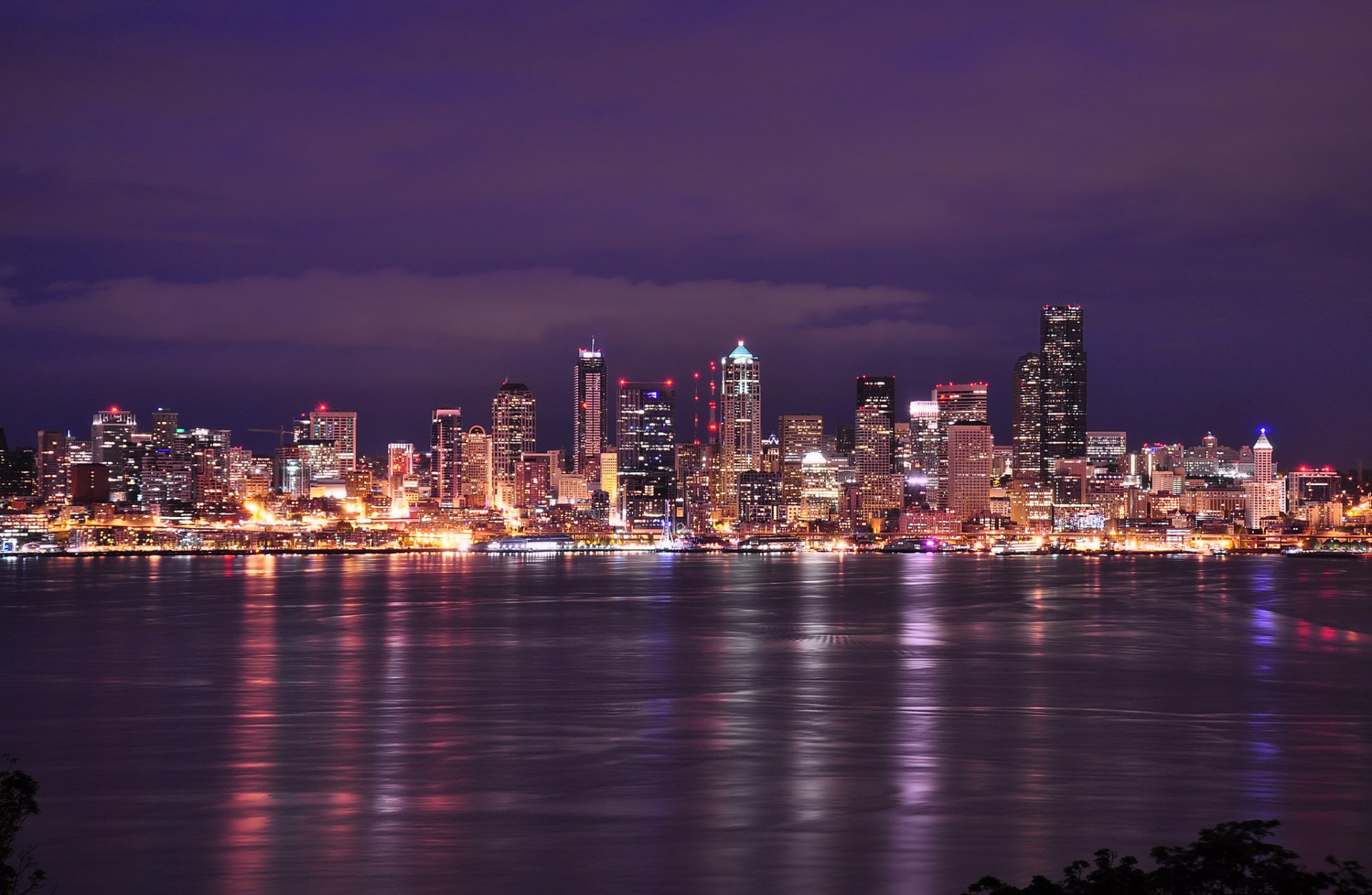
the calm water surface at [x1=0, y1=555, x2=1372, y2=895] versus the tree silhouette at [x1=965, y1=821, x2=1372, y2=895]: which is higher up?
the tree silhouette at [x1=965, y1=821, x2=1372, y2=895]

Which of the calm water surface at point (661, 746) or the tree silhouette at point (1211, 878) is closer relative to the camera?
the tree silhouette at point (1211, 878)

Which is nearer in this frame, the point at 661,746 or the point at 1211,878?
the point at 1211,878

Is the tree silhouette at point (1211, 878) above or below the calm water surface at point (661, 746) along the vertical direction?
above

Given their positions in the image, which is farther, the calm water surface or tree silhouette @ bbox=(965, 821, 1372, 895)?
the calm water surface

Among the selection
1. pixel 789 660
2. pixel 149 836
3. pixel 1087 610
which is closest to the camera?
pixel 149 836

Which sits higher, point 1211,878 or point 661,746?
point 1211,878

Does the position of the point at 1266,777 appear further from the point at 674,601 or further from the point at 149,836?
the point at 674,601

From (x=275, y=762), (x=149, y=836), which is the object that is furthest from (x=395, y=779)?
(x=149, y=836)

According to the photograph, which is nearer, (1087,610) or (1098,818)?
(1098,818)
